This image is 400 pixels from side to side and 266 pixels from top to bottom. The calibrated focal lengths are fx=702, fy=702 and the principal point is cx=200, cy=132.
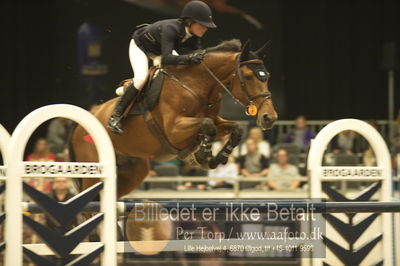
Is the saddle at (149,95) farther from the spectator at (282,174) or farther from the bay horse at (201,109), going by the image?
the spectator at (282,174)

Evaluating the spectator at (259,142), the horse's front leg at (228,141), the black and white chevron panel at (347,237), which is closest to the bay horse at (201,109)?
the horse's front leg at (228,141)

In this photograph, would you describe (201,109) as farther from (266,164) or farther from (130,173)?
(266,164)

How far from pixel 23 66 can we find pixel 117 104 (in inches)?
244

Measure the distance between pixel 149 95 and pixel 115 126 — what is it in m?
0.34

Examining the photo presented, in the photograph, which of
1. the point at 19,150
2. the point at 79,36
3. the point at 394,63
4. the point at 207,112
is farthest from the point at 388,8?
the point at 19,150

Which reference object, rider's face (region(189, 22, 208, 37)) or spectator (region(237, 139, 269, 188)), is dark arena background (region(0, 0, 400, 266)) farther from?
rider's face (region(189, 22, 208, 37))

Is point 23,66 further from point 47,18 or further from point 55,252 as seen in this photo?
point 55,252

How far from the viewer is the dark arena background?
163 inches

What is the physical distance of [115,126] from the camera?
520 cm

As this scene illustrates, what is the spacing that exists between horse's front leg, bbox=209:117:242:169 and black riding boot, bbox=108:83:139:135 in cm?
68

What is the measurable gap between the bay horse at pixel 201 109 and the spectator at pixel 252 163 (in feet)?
8.65

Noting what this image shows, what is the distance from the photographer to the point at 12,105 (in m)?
10.9

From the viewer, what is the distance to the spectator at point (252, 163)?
311 inches

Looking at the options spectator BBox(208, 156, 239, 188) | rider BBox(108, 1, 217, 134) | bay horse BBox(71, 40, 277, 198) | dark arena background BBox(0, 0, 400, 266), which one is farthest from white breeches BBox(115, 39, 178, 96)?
spectator BBox(208, 156, 239, 188)
